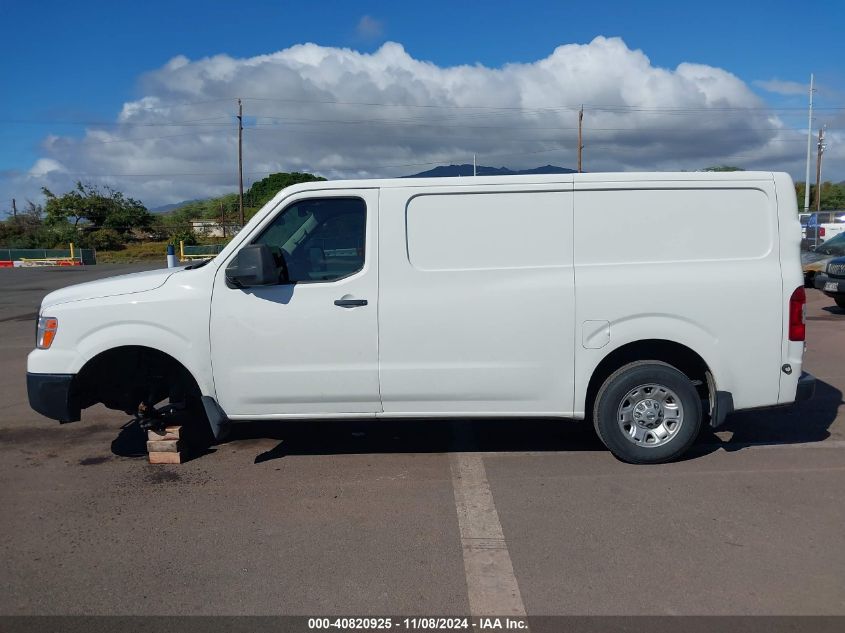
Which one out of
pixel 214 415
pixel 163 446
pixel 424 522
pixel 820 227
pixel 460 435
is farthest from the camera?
pixel 820 227

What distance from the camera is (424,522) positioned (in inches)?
177

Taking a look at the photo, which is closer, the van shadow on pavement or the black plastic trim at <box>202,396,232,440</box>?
the black plastic trim at <box>202,396,232,440</box>

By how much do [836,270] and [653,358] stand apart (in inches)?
388

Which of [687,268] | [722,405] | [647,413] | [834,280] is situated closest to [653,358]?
[647,413]

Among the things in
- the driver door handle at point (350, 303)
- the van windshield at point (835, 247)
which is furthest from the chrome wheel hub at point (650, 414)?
the van windshield at point (835, 247)

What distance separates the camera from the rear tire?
17.2 feet

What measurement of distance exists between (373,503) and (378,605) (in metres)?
1.29

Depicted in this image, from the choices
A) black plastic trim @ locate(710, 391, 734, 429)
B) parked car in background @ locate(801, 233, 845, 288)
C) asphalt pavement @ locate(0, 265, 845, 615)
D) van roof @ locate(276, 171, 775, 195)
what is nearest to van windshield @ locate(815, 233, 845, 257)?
parked car in background @ locate(801, 233, 845, 288)

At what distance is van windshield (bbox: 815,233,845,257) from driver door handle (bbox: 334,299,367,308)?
15.9m

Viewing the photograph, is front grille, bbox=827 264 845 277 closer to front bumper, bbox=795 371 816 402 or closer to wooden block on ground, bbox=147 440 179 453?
front bumper, bbox=795 371 816 402

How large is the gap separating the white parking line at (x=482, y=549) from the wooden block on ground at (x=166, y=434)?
2204mm

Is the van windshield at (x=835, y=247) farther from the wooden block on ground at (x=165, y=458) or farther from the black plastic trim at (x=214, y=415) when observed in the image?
the wooden block on ground at (x=165, y=458)

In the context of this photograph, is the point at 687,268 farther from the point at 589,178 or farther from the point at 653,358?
the point at 589,178

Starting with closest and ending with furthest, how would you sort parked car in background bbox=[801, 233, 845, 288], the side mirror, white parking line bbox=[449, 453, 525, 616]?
white parking line bbox=[449, 453, 525, 616], the side mirror, parked car in background bbox=[801, 233, 845, 288]
